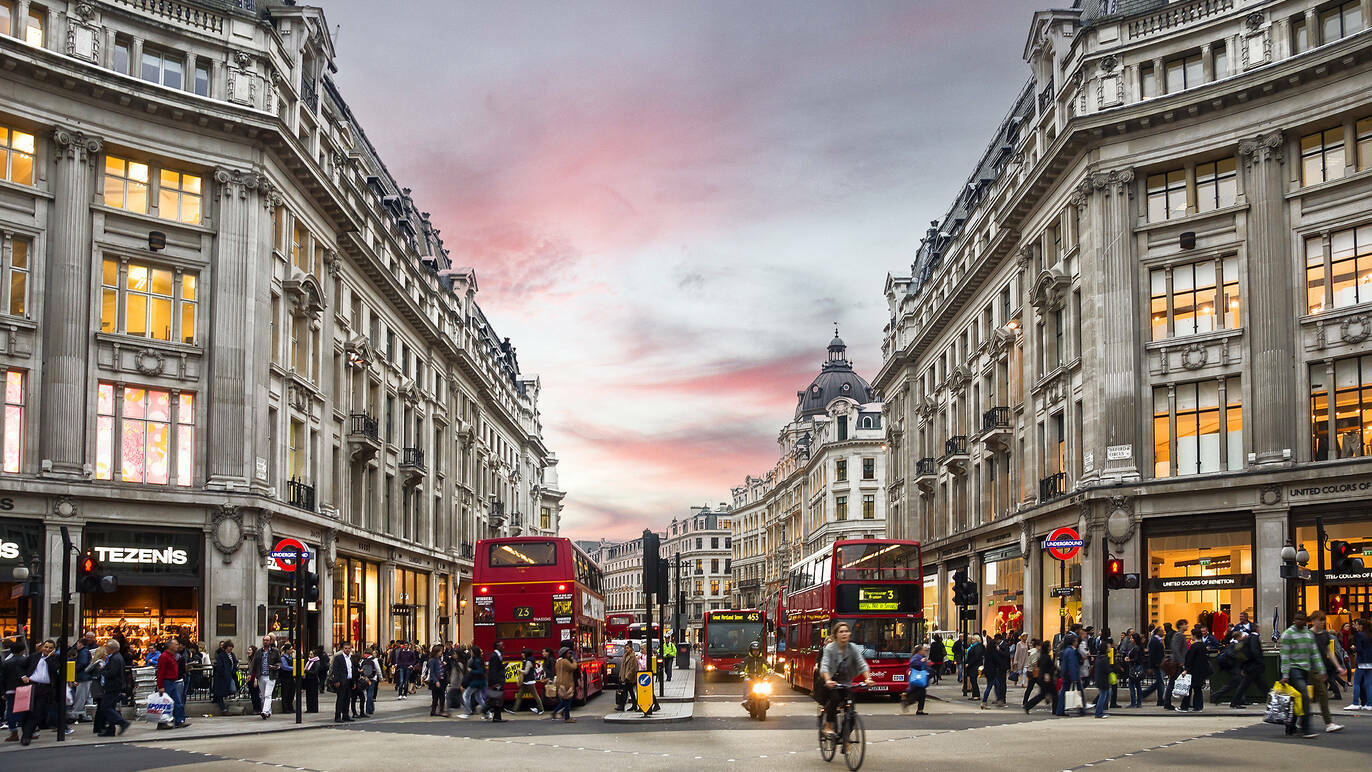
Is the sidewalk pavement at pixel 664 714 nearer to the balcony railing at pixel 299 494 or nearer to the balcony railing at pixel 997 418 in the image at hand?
the balcony railing at pixel 299 494

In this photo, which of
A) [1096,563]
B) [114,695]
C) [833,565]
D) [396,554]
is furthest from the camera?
[396,554]

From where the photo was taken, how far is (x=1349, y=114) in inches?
1427

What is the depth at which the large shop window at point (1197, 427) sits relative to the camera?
38.8m

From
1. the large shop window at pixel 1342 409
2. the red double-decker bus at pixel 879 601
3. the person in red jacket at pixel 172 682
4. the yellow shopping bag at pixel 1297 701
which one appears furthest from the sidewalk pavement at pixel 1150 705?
the person in red jacket at pixel 172 682

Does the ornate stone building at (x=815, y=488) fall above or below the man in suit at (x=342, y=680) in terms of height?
above

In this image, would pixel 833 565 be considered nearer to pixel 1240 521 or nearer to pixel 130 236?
pixel 1240 521

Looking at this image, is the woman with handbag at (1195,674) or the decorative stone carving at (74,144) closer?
the woman with handbag at (1195,674)

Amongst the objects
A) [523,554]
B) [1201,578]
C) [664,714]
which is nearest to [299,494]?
[523,554]

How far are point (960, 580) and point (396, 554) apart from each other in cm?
3036

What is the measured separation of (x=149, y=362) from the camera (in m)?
37.6

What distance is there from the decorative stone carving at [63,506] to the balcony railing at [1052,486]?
95.7 ft

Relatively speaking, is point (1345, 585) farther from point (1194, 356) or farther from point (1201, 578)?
point (1194, 356)

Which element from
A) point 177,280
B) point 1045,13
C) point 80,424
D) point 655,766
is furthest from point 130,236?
point 1045,13

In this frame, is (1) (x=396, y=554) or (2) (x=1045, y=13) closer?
(2) (x=1045, y=13)
